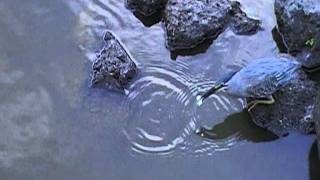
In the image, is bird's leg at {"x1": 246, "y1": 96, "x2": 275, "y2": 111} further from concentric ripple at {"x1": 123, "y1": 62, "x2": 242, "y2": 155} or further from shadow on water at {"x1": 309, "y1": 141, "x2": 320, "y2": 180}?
shadow on water at {"x1": 309, "y1": 141, "x2": 320, "y2": 180}

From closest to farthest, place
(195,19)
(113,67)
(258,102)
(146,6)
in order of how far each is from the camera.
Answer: (258,102), (113,67), (195,19), (146,6)

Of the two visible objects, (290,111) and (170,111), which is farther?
(170,111)

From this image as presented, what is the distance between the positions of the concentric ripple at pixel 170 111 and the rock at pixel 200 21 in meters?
0.18

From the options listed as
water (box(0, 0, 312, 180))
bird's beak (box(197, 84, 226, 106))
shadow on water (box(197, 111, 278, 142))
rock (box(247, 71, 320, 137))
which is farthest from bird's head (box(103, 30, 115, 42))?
rock (box(247, 71, 320, 137))

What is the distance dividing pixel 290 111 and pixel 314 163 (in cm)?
28

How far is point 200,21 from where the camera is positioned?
3633mm

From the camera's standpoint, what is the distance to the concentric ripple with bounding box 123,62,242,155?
3.21 m

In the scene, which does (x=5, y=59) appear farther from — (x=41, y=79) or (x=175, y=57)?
(x=175, y=57)

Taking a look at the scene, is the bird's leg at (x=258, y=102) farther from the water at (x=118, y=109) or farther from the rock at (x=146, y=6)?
the rock at (x=146, y=6)

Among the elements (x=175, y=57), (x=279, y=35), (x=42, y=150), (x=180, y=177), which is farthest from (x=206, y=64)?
(x=42, y=150)

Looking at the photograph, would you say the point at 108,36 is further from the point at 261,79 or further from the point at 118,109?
the point at 261,79

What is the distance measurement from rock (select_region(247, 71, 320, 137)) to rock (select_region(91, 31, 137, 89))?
0.71 metres

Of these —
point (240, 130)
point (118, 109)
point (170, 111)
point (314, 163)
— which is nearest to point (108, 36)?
point (118, 109)

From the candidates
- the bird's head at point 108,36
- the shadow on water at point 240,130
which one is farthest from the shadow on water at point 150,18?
the shadow on water at point 240,130
